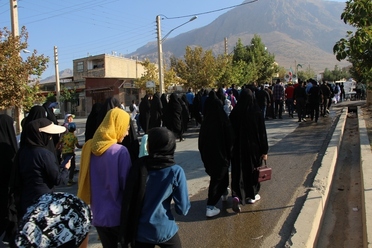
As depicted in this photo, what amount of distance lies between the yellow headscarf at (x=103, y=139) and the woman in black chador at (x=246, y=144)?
86.9 inches

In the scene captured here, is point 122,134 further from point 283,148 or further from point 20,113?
point 20,113

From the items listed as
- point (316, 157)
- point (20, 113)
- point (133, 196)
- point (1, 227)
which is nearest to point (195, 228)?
point (133, 196)

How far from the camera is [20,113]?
14055mm

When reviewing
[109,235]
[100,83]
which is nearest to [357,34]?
[109,235]

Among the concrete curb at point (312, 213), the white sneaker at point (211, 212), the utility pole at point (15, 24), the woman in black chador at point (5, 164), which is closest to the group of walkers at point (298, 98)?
the concrete curb at point (312, 213)

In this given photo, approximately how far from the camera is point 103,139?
114 inches

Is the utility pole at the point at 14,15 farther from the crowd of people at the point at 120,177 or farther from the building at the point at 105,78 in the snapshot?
the building at the point at 105,78

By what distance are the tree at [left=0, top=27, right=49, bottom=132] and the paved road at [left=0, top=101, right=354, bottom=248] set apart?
5547 millimetres

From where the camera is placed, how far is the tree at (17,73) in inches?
426

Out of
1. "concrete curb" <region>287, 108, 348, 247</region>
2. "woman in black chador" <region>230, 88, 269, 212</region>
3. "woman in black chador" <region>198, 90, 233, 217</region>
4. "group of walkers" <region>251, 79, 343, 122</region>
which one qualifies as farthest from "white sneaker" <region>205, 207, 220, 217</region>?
"group of walkers" <region>251, 79, 343, 122</region>

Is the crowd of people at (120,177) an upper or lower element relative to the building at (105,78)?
lower

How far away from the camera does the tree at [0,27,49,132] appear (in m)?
10.8

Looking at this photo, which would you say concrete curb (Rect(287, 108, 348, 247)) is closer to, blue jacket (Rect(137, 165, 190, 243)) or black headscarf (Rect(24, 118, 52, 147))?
blue jacket (Rect(137, 165, 190, 243))

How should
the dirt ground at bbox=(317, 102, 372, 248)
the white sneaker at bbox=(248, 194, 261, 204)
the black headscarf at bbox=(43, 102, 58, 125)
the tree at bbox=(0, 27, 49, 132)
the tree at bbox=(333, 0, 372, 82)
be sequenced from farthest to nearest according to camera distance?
the tree at bbox=(0, 27, 49, 132) < the black headscarf at bbox=(43, 102, 58, 125) < the tree at bbox=(333, 0, 372, 82) < the white sneaker at bbox=(248, 194, 261, 204) < the dirt ground at bbox=(317, 102, 372, 248)
